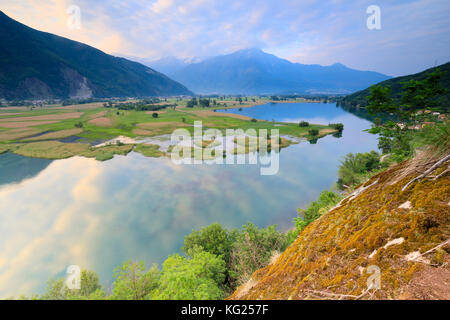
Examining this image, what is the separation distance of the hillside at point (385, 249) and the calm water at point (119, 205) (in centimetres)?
1746

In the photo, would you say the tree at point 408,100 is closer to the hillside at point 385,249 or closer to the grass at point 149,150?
the hillside at point 385,249

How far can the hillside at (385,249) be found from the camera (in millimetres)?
2598

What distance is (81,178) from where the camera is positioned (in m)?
32.9

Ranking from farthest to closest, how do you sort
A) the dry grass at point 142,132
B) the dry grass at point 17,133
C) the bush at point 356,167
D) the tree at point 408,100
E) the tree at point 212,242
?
1. the dry grass at point 142,132
2. the dry grass at point 17,133
3. the bush at point 356,167
4. the tree at point 212,242
5. the tree at point 408,100

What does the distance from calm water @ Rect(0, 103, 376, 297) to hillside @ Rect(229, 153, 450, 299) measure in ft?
57.3

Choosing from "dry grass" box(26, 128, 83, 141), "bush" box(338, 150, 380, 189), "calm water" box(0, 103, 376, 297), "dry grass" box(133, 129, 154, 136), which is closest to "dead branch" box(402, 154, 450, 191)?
"calm water" box(0, 103, 376, 297)

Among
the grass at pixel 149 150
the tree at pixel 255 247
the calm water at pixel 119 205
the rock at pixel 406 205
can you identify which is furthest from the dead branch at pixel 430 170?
the grass at pixel 149 150

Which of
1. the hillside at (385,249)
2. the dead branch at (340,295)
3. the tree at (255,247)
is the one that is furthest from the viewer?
the tree at (255,247)

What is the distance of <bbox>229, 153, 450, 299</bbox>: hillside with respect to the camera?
2598mm

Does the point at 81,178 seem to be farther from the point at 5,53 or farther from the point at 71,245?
the point at 5,53

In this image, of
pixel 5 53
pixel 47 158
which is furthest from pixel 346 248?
pixel 5 53

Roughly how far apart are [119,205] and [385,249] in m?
28.9

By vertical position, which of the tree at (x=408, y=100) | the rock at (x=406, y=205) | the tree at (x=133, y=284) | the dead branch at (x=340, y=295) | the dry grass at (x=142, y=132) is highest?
the tree at (x=408, y=100)
